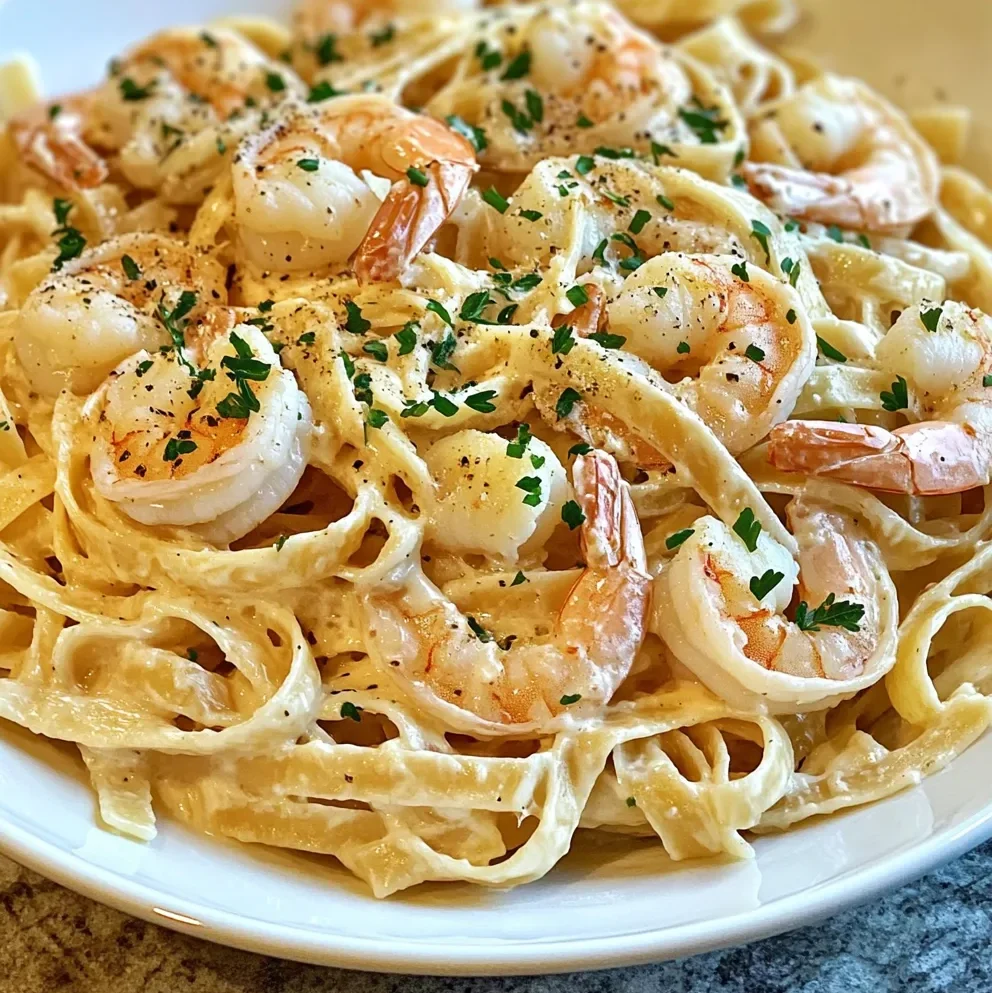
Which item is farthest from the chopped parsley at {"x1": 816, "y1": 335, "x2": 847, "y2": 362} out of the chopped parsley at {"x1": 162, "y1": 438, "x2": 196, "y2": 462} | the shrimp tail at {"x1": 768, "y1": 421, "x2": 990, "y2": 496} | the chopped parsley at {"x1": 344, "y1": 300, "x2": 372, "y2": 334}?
the chopped parsley at {"x1": 162, "y1": 438, "x2": 196, "y2": 462}

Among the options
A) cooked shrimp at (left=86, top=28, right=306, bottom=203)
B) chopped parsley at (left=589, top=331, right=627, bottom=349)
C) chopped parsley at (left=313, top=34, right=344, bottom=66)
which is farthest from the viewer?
chopped parsley at (left=313, top=34, right=344, bottom=66)

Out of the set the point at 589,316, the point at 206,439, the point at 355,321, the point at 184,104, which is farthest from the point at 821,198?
the point at 184,104

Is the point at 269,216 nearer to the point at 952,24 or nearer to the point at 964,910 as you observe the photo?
the point at 964,910

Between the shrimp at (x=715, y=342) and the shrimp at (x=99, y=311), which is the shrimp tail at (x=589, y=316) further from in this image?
the shrimp at (x=99, y=311)

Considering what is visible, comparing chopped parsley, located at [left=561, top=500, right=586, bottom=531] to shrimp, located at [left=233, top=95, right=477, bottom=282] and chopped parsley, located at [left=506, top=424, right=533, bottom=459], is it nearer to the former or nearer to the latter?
chopped parsley, located at [left=506, top=424, right=533, bottom=459]

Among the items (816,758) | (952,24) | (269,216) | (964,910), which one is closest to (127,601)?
(269,216)

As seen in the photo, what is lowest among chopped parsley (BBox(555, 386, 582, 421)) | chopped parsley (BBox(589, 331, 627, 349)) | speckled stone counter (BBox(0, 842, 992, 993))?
speckled stone counter (BBox(0, 842, 992, 993))
